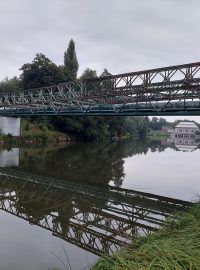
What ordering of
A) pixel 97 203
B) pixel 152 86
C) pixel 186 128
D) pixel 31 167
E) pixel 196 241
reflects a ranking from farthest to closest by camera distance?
pixel 186 128 → pixel 152 86 → pixel 31 167 → pixel 97 203 → pixel 196 241

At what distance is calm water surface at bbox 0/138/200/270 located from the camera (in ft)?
27.3

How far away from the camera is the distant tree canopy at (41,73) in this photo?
195 feet

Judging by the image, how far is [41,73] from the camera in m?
59.8

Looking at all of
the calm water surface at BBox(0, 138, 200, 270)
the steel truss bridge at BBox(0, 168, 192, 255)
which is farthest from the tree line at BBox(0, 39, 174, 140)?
the steel truss bridge at BBox(0, 168, 192, 255)

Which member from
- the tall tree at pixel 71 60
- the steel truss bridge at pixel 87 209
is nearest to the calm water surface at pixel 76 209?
the steel truss bridge at pixel 87 209

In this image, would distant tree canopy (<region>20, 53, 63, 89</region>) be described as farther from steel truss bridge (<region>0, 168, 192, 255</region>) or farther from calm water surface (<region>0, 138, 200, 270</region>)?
steel truss bridge (<region>0, 168, 192, 255</region>)

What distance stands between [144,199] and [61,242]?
7222mm

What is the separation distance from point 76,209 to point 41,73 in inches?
1972

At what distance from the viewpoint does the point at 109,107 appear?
118 ft

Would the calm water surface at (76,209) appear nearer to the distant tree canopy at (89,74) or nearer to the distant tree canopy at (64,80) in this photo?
the distant tree canopy at (64,80)

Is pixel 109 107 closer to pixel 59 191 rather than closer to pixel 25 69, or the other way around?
pixel 59 191

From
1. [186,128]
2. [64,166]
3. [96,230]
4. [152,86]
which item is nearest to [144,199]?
[96,230]

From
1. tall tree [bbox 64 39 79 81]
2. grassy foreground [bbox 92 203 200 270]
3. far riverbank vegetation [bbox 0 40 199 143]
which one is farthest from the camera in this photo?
tall tree [bbox 64 39 79 81]

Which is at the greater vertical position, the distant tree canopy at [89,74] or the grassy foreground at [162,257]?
the distant tree canopy at [89,74]
